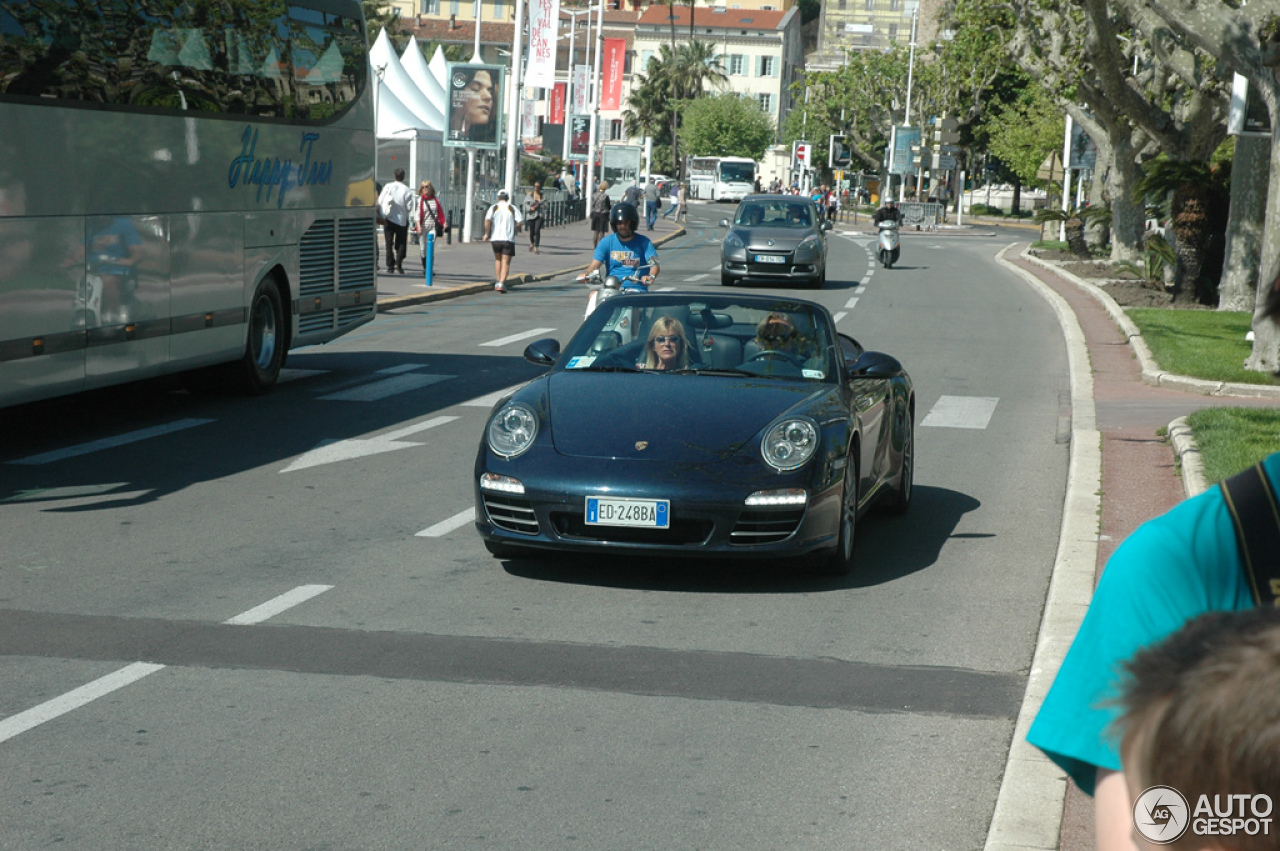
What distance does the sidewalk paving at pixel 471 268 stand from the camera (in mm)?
27453

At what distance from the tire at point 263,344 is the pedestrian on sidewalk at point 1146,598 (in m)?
13.3

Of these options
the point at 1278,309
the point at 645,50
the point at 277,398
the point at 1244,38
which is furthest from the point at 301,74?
the point at 645,50

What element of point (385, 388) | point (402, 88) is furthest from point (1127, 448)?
point (402, 88)

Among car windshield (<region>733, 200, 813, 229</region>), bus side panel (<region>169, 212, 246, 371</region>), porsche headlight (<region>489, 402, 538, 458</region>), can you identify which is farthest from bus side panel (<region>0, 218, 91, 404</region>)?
car windshield (<region>733, 200, 813, 229</region>)

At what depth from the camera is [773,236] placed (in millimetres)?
32156

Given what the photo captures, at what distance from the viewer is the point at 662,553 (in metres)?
7.50

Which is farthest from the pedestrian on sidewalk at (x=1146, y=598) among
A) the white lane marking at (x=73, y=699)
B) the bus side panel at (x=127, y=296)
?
the bus side panel at (x=127, y=296)

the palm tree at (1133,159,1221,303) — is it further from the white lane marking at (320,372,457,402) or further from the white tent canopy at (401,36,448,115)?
the white tent canopy at (401,36,448,115)

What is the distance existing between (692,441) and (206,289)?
7092 mm

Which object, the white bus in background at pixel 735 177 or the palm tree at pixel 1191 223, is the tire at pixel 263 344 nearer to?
the palm tree at pixel 1191 223

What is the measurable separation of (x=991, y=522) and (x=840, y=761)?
4.82 meters

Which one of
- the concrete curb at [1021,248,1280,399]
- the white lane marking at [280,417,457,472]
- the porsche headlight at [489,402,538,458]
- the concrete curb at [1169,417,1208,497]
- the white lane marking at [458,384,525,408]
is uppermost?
the porsche headlight at [489,402,538,458]

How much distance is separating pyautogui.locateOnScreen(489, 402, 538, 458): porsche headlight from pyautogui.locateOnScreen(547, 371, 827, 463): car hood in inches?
4.4

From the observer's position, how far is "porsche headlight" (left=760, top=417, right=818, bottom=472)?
7.61 m
